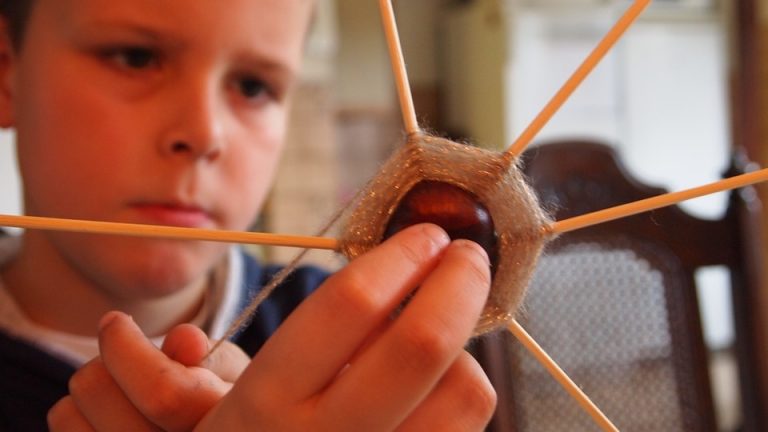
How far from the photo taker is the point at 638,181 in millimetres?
625

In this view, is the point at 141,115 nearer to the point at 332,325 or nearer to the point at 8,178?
the point at 332,325

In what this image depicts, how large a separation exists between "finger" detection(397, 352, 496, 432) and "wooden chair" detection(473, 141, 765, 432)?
413 mm

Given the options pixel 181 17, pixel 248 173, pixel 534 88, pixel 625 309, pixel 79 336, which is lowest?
pixel 534 88

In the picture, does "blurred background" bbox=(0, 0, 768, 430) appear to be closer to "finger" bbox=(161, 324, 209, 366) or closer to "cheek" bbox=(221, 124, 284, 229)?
"cheek" bbox=(221, 124, 284, 229)

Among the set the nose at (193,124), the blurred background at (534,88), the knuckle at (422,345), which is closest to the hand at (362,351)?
the knuckle at (422,345)

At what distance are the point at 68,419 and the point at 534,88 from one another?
6.70ft

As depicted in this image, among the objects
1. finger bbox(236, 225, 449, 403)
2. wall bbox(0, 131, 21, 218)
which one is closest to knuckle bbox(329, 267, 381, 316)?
finger bbox(236, 225, 449, 403)

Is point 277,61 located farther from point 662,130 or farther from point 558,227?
point 662,130

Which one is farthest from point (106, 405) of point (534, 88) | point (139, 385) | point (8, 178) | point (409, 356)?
point (534, 88)

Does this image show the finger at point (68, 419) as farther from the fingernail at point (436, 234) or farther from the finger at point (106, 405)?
the fingernail at point (436, 234)

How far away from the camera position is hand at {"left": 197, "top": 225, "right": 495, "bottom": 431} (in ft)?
Result: 0.59

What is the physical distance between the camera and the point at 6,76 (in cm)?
44

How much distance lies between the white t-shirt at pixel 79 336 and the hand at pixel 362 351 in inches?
11.5

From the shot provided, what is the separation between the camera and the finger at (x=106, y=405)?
229mm
